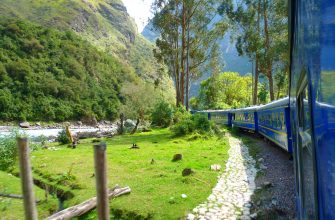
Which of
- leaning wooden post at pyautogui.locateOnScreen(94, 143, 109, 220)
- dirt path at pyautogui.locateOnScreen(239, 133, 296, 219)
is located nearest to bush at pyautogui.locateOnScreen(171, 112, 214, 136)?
dirt path at pyautogui.locateOnScreen(239, 133, 296, 219)

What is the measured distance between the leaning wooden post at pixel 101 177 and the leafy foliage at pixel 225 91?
1723 inches

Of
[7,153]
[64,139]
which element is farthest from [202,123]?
[7,153]

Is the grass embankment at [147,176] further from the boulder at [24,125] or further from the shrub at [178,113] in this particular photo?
the boulder at [24,125]

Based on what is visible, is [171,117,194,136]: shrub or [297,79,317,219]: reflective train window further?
[171,117,194,136]: shrub

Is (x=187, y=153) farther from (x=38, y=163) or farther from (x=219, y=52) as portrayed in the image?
(x=219, y=52)

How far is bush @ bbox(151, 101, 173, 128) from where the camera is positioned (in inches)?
1071

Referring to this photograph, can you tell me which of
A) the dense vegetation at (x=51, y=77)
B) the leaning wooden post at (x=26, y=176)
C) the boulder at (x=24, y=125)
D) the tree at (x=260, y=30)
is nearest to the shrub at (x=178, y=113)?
Result: the tree at (x=260, y=30)

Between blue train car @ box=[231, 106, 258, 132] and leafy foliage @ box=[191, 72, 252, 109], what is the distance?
67.5 ft

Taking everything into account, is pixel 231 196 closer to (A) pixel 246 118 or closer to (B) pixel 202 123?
(B) pixel 202 123

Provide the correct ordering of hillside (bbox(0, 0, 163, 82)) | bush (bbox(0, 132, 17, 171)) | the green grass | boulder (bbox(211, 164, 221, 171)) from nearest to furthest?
1. the green grass
2. boulder (bbox(211, 164, 221, 171))
3. bush (bbox(0, 132, 17, 171))
4. hillside (bbox(0, 0, 163, 82))

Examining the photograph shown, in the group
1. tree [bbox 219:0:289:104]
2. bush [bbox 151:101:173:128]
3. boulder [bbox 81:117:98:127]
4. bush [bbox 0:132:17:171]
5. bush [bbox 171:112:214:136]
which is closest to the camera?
bush [bbox 0:132:17:171]

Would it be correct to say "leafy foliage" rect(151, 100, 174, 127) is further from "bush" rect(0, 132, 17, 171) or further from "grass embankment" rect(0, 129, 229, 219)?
"bush" rect(0, 132, 17, 171)

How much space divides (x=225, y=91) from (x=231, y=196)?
44.5m

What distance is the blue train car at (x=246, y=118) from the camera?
768 inches
